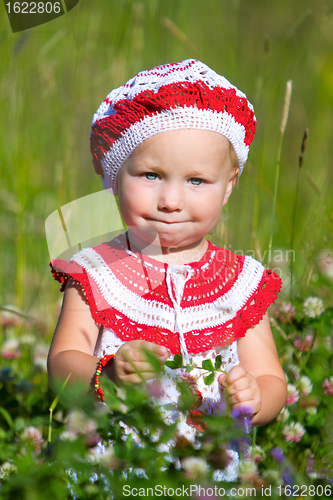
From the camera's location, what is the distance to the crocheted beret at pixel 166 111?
4.00ft

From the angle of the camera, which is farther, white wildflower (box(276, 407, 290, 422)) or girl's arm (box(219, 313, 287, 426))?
white wildflower (box(276, 407, 290, 422))

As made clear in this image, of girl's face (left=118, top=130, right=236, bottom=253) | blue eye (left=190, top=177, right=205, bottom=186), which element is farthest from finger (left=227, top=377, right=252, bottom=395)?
blue eye (left=190, top=177, right=205, bottom=186)

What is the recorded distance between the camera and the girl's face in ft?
3.99

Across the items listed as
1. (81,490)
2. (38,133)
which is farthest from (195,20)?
(81,490)

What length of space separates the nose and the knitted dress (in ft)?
0.71

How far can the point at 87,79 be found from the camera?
2225 millimetres

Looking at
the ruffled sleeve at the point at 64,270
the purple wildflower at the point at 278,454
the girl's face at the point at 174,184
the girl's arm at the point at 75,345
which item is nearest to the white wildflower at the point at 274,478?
the purple wildflower at the point at 278,454

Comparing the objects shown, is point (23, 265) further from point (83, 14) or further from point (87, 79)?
point (83, 14)

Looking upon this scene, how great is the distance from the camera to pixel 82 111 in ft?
6.89

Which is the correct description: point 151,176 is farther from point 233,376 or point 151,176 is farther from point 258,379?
point 258,379

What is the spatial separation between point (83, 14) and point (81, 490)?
5.89ft

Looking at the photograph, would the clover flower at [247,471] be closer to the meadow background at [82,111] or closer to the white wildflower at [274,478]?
the white wildflower at [274,478]

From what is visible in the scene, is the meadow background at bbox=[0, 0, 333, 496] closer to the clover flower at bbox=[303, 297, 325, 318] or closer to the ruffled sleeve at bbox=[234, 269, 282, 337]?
the clover flower at bbox=[303, 297, 325, 318]

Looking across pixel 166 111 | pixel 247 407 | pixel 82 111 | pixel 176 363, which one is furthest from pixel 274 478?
pixel 82 111
